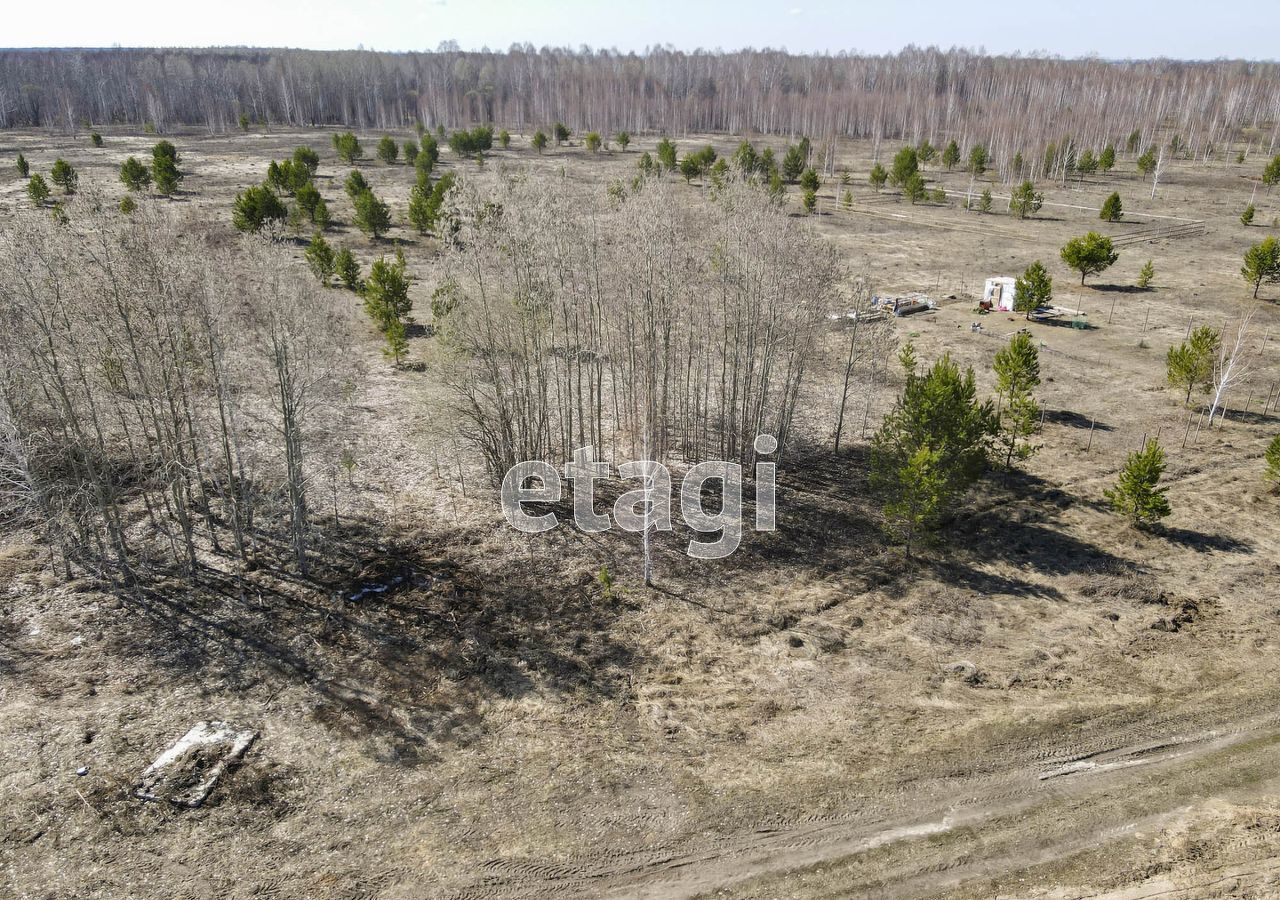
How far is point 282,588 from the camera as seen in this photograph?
64.2ft

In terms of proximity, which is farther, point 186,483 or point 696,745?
point 186,483

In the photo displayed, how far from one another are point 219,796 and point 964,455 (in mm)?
18871

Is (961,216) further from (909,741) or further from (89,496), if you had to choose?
(89,496)

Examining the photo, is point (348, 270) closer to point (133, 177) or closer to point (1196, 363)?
point (133, 177)

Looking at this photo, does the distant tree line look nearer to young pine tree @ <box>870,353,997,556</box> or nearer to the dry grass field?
young pine tree @ <box>870,353,997,556</box>

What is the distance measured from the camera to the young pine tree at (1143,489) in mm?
21594

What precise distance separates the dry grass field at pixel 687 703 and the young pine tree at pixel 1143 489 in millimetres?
906

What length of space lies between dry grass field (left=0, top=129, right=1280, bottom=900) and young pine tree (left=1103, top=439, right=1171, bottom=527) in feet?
2.97

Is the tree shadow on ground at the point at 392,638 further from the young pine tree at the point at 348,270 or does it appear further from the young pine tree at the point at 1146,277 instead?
the young pine tree at the point at 1146,277

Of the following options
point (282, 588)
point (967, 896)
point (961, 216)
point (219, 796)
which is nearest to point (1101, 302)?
point (961, 216)

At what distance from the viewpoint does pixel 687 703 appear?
16359 millimetres

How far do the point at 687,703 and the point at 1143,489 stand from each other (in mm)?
14905

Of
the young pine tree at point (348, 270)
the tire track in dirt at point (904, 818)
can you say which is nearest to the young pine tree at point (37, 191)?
the young pine tree at point (348, 270)

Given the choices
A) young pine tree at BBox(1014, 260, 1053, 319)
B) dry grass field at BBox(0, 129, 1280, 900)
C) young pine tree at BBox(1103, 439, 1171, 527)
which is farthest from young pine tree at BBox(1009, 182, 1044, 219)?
young pine tree at BBox(1103, 439, 1171, 527)
